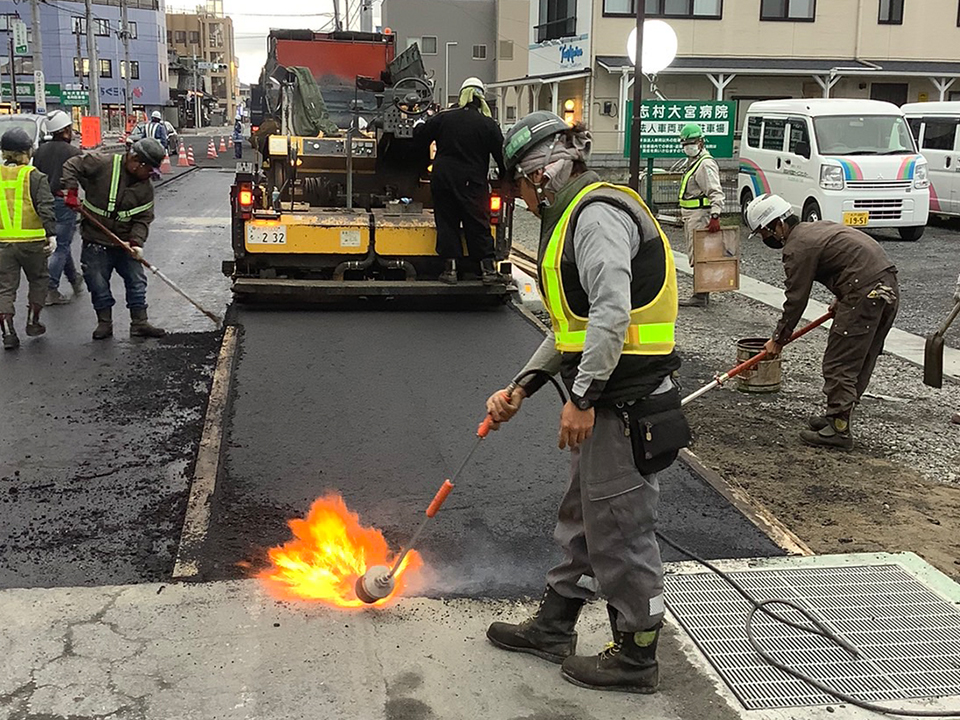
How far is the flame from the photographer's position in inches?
156

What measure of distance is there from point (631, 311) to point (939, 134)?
16884 millimetres

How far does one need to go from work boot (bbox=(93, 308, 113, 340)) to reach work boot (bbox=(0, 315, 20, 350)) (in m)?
0.62

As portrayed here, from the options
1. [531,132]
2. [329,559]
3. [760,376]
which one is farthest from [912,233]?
[531,132]

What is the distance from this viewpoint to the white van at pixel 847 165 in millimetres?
15531

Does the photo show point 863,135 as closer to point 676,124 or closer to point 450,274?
point 676,124

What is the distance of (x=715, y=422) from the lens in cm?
671

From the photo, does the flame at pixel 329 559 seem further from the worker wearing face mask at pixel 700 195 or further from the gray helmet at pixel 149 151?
the worker wearing face mask at pixel 700 195

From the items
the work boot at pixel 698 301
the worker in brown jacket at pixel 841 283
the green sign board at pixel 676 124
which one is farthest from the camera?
the green sign board at pixel 676 124

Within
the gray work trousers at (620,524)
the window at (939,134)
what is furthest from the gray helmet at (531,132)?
the window at (939,134)

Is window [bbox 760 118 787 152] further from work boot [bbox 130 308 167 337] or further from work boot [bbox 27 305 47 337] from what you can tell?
work boot [bbox 27 305 47 337]

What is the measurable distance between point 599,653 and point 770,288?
942 cm

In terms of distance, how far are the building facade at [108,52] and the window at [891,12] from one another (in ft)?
171

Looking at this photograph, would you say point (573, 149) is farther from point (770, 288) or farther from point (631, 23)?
point (631, 23)

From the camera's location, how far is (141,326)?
8586mm
